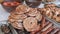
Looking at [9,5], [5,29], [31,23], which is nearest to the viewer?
[31,23]

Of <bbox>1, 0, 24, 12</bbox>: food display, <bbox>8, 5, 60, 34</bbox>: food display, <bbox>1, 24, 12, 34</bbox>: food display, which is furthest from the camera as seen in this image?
<bbox>1, 0, 24, 12</bbox>: food display

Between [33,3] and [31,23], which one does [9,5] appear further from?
[31,23]

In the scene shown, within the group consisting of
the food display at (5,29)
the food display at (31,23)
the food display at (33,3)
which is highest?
the food display at (33,3)

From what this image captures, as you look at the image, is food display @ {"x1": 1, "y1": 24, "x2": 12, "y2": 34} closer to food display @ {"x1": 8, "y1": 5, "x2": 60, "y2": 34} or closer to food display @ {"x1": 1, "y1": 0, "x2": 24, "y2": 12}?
food display @ {"x1": 8, "y1": 5, "x2": 60, "y2": 34}

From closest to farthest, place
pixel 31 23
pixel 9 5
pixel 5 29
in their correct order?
pixel 31 23 → pixel 5 29 → pixel 9 5

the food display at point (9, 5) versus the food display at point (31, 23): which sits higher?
the food display at point (9, 5)

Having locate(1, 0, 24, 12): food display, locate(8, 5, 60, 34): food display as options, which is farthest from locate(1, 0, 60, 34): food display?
locate(1, 0, 24, 12): food display

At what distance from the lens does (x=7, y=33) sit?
37.6 inches

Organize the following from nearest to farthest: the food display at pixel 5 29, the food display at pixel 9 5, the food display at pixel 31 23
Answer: the food display at pixel 31 23, the food display at pixel 5 29, the food display at pixel 9 5

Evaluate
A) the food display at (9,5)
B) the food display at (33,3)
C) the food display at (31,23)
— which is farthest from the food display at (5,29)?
the food display at (33,3)

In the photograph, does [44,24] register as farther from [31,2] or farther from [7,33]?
[31,2]

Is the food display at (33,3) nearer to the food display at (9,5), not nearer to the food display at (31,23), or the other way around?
the food display at (9,5)

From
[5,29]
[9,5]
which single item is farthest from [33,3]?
[5,29]

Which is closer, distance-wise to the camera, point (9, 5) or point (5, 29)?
point (5, 29)
